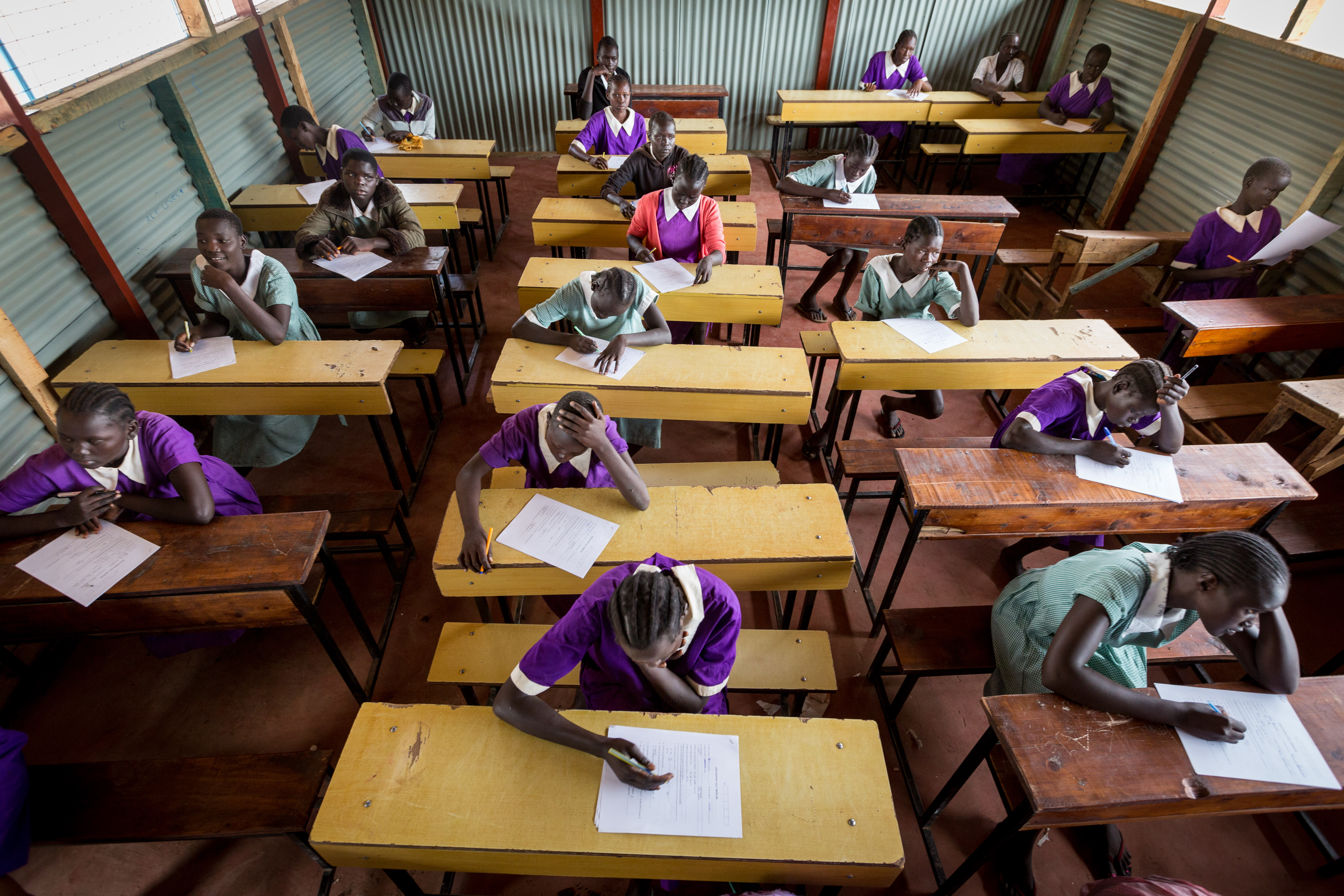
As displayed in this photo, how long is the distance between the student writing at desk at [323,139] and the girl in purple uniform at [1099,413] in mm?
4604

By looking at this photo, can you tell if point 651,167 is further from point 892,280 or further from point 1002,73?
point 1002,73

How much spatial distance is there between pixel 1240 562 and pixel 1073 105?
6483 mm

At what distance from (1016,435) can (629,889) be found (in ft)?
7.09

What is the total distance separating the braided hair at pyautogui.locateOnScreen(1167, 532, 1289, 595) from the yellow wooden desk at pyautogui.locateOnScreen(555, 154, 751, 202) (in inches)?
166

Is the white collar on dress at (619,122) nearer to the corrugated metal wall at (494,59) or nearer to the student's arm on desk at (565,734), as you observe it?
the corrugated metal wall at (494,59)

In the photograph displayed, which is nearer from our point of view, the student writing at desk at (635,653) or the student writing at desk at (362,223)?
the student writing at desk at (635,653)

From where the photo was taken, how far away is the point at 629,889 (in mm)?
1937

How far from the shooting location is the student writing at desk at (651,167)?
4203 mm

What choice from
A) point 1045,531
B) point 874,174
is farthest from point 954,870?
point 874,174

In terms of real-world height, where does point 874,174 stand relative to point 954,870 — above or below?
above

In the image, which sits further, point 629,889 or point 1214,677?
point 1214,677

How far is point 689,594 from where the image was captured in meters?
1.54

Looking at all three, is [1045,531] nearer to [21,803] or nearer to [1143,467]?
[1143,467]

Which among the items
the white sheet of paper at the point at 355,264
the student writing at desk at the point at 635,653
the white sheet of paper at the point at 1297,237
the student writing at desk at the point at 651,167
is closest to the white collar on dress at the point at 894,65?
the student writing at desk at the point at 651,167
